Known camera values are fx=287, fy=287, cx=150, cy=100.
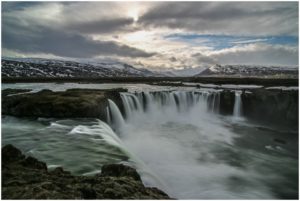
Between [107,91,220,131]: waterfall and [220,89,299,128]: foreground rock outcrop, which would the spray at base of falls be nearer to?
[220,89,299,128]: foreground rock outcrop

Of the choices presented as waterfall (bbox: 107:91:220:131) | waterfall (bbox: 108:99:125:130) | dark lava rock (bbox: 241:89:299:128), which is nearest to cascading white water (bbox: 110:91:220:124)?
waterfall (bbox: 107:91:220:131)

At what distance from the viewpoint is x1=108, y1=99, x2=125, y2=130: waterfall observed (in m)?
20.0

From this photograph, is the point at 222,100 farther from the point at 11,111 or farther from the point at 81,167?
the point at 81,167

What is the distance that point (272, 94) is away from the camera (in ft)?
88.9

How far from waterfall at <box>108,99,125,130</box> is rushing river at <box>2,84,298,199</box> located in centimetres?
7

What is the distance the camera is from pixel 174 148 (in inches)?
657

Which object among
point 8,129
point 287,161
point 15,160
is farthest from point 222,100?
point 15,160

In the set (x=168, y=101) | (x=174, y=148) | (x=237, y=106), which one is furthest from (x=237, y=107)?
(x=174, y=148)

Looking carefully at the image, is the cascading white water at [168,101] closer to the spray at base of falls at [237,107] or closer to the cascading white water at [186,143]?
the cascading white water at [186,143]

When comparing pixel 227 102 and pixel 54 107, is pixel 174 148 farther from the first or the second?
pixel 227 102

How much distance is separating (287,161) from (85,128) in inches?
434

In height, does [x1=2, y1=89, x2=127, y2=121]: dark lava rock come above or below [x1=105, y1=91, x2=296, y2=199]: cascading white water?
above

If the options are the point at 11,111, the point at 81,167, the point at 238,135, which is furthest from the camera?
the point at 238,135

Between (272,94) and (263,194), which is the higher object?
(272,94)
